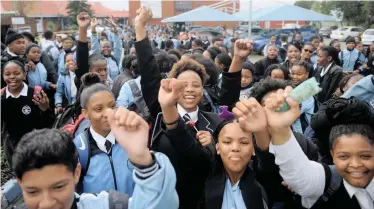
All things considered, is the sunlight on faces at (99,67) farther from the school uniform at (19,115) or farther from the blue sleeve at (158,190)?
the blue sleeve at (158,190)

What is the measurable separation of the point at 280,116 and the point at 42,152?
0.99m

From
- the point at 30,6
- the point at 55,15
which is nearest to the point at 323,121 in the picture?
the point at 30,6

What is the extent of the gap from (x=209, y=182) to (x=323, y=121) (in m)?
0.71

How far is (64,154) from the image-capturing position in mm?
1557

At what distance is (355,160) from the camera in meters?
1.70

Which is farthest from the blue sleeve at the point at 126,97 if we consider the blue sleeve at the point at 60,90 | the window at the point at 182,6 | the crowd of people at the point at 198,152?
the window at the point at 182,6

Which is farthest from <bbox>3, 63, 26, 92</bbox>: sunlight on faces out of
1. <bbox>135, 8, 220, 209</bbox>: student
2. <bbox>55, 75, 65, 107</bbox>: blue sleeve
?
<bbox>135, 8, 220, 209</bbox>: student

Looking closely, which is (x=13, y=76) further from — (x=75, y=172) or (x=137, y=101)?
(x=75, y=172)

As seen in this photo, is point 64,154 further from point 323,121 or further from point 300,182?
point 323,121

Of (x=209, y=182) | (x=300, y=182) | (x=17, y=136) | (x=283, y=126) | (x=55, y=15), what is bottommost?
Answer: (x=17, y=136)

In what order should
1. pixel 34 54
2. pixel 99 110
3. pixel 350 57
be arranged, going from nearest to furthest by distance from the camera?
pixel 99 110 → pixel 34 54 → pixel 350 57

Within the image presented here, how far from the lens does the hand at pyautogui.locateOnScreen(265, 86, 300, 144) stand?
147 cm

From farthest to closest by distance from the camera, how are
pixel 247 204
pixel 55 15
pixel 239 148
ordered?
1. pixel 55 15
2. pixel 239 148
3. pixel 247 204

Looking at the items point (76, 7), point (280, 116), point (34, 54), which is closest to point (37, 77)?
point (34, 54)
